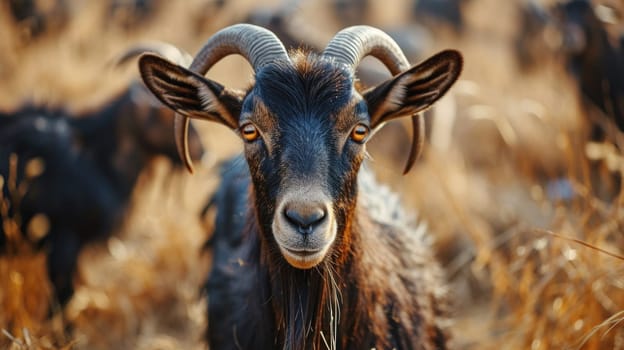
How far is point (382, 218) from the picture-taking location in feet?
14.5

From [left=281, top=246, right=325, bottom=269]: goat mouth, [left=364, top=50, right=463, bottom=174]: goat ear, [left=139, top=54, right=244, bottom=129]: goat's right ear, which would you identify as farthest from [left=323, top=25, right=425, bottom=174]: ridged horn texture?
[left=281, top=246, right=325, bottom=269]: goat mouth

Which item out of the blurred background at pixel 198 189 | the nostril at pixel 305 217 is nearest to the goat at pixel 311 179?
the nostril at pixel 305 217

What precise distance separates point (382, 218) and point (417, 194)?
11.5 feet

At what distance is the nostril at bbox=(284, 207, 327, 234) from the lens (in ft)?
9.23

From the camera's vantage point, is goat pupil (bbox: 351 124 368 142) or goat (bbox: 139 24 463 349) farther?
goat pupil (bbox: 351 124 368 142)

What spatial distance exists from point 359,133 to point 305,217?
2.07 ft

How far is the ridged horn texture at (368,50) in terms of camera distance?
11.5 feet

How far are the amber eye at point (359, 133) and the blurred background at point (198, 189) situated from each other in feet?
3.74

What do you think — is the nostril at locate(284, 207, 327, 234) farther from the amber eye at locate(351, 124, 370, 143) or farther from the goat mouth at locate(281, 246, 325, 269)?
the amber eye at locate(351, 124, 370, 143)

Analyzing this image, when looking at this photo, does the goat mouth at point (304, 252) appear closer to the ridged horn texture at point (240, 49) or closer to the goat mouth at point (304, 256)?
the goat mouth at point (304, 256)

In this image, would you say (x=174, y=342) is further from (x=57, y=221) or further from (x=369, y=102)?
(x=369, y=102)

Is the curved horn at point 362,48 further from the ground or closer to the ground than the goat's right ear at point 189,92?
further from the ground

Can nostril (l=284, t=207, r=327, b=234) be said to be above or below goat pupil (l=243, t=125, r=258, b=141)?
below

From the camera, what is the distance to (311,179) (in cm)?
294
